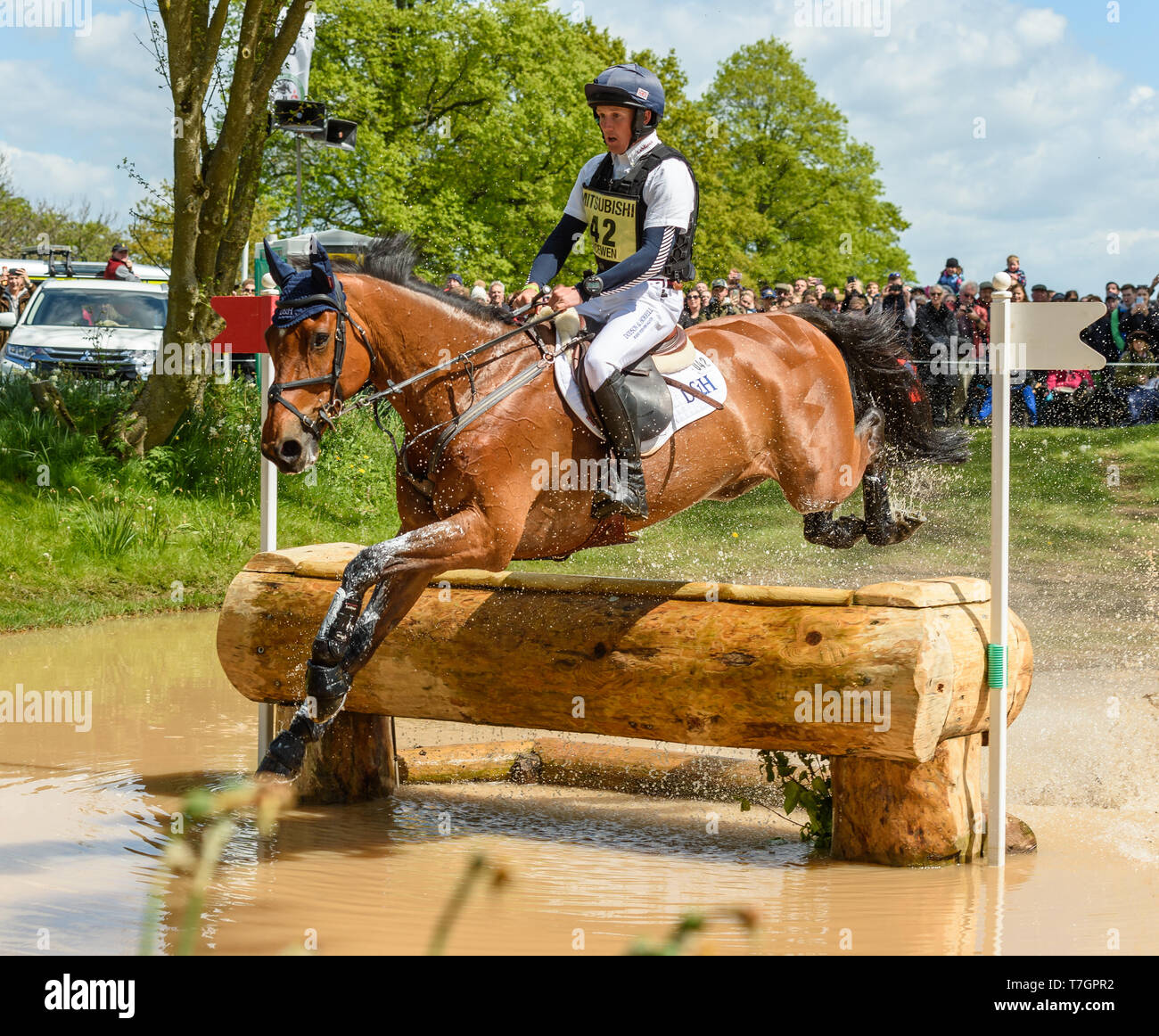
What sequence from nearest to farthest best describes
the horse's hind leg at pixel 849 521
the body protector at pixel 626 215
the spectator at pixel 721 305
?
the body protector at pixel 626 215
the horse's hind leg at pixel 849 521
the spectator at pixel 721 305

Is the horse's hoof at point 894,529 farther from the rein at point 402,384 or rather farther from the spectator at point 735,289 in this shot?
the spectator at point 735,289

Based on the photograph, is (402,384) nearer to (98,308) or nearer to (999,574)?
(999,574)

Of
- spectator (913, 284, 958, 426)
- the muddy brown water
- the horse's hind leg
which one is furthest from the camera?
spectator (913, 284, 958, 426)

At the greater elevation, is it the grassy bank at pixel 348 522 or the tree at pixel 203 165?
the tree at pixel 203 165

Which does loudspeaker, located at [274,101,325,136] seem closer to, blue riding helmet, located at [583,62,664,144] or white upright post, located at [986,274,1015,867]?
blue riding helmet, located at [583,62,664,144]

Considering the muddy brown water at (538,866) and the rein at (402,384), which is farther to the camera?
the rein at (402,384)

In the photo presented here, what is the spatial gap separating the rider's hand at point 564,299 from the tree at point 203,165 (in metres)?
7.45

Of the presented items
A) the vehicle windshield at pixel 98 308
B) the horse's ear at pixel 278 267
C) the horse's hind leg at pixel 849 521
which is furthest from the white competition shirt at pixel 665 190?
the vehicle windshield at pixel 98 308

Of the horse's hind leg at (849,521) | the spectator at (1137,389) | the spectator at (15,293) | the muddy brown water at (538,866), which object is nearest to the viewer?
the muddy brown water at (538,866)

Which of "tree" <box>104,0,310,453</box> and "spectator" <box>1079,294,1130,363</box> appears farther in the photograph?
"spectator" <box>1079,294,1130,363</box>

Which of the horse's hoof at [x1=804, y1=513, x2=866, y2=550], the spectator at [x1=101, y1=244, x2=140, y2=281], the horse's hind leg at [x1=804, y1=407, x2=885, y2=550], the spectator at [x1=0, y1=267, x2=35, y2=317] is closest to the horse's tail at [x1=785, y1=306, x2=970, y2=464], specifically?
the horse's hind leg at [x1=804, y1=407, x2=885, y2=550]

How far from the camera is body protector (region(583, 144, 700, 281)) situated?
210 inches

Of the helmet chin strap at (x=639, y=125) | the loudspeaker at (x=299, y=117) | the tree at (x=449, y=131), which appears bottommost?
the helmet chin strap at (x=639, y=125)

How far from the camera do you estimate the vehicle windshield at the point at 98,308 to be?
51.9ft
